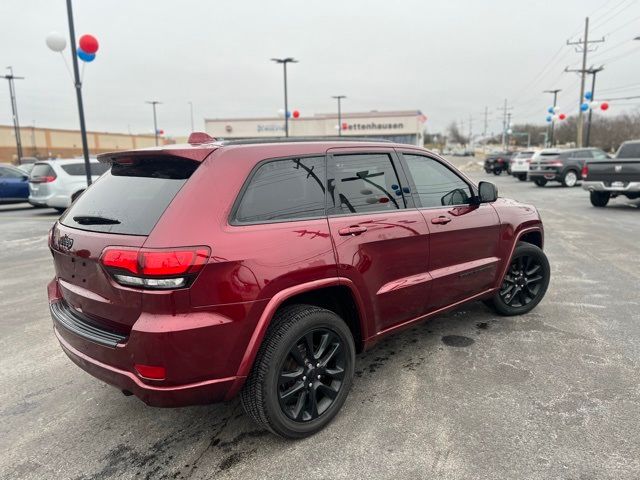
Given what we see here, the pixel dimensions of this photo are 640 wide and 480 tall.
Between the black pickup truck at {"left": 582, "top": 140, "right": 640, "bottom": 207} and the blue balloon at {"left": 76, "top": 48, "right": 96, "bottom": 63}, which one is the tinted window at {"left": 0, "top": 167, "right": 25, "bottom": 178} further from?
the black pickup truck at {"left": 582, "top": 140, "right": 640, "bottom": 207}

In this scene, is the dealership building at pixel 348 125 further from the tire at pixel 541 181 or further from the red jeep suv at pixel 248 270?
the red jeep suv at pixel 248 270

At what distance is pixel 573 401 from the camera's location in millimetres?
2994

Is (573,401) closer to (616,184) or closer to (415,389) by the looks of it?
(415,389)

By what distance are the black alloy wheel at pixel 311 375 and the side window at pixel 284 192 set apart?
711mm

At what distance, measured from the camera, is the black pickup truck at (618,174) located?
11906 millimetres

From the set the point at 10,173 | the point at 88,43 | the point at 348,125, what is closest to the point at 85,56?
the point at 88,43

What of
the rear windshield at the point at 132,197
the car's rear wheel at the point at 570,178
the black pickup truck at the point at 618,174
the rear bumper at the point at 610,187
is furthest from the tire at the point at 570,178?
the rear windshield at the point at 132,197

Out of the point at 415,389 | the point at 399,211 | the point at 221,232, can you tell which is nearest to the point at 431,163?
the point at 399,211

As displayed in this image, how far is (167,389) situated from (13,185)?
15.1 m

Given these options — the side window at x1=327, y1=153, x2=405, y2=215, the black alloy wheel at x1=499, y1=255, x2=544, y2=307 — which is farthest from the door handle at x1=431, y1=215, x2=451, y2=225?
the black alloy wheel at x1=499, y1=255, x2=544, y2=307

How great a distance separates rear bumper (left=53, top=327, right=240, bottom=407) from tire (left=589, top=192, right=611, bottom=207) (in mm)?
14166

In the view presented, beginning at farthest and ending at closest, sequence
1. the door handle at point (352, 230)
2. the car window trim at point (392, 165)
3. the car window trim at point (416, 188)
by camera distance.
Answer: the car window trim at point (416, 188) → the car window trim at point (392, 165) → the door handle at point (352, 230)

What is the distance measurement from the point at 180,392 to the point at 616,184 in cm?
1343

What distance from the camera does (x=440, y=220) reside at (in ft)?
11.4
